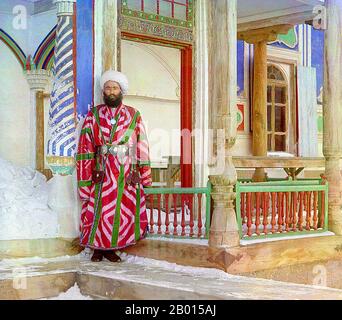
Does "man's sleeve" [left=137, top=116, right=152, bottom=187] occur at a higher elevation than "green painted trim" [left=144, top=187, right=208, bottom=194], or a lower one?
higher

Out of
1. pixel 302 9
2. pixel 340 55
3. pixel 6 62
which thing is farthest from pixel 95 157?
pixel 302 9

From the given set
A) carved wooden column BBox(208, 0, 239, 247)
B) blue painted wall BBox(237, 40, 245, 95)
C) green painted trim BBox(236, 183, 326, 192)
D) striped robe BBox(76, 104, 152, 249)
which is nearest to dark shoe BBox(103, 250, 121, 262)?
striped robe BBox(76, 104, 152, 249)

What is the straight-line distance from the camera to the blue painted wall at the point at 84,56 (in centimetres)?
706

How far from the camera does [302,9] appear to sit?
10023 mm

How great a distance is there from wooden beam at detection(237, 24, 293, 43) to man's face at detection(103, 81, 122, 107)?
4.69 metres

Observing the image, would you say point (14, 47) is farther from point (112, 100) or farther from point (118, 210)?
point (118, 210)

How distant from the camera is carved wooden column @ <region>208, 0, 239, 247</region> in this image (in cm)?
624

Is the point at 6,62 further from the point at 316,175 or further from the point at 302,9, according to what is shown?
the point at 316,175

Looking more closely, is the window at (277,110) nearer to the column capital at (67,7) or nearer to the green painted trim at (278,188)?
the green painted trim at (278,188)

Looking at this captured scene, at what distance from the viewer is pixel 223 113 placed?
6324mm

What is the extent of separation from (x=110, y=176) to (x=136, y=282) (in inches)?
54.6

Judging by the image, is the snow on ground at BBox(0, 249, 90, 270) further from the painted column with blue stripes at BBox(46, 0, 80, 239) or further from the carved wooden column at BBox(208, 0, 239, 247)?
the carved wooden column at BBox(208, 0, 239, 247)

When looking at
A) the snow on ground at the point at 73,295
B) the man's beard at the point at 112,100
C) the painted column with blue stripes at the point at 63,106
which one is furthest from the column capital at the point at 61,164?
the snow on ground at the point at 73,295

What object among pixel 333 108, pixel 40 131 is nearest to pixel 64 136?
pixel 333 108
